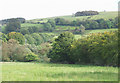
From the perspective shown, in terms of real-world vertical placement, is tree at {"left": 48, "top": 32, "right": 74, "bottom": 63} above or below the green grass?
below

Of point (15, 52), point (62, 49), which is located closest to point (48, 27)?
point (15, 52)

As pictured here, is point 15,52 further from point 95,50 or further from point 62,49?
point 95,50

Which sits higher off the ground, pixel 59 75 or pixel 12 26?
pixel 59 75

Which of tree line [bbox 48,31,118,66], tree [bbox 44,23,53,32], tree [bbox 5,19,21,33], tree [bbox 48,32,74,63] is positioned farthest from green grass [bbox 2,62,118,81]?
tree [bbox 44,23,53,32]

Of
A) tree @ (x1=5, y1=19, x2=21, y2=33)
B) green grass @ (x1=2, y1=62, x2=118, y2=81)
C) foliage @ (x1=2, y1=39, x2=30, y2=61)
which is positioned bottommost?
foliage @ (x1=2, y1=39, x2=30, y2=61)

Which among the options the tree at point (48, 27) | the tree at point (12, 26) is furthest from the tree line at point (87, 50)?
the tree at point (48, 27)

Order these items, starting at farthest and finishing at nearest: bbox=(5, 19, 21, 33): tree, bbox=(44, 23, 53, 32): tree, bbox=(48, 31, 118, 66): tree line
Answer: bbox=(44, 23, 53, 32): tree, bbox=(5, 19, 21, 33): tree, bbox=(48, 31, 118, 66): tree line

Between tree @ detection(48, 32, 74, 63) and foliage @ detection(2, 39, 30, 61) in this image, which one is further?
foliage @ detection(2, 39, 30, 61)

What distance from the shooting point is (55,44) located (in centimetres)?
5759

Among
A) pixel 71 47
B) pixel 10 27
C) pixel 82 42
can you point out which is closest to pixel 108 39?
pixel 82 42

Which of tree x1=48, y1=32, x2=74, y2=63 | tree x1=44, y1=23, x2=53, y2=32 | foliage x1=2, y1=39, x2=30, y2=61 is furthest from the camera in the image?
tree x1=44, y1=23, x2=53, y2=32

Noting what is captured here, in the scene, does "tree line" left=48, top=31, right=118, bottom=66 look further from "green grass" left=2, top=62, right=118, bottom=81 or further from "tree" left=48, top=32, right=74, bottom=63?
"green grass" left=2, top=62, right=118, bottom=81

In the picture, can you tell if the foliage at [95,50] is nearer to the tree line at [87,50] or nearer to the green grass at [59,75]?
the tree line at [87,50]

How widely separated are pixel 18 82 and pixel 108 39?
31507 millimetres
